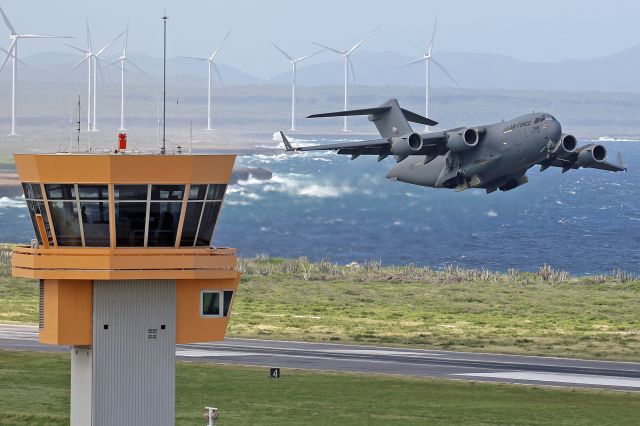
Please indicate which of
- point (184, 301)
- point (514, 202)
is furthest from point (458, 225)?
point (184, 301)

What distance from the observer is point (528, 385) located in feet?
202

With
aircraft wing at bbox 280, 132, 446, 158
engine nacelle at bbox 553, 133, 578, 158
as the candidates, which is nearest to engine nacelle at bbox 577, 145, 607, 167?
engine nacelle at bbox 553, 133, 578, 158

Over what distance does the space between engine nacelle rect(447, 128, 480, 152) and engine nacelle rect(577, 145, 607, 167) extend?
19.7ft

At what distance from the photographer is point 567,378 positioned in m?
64.7

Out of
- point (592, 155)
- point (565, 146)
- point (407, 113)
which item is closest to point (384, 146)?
point (565, 146)

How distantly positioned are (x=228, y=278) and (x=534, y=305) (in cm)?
6654

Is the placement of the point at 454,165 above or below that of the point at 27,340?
above

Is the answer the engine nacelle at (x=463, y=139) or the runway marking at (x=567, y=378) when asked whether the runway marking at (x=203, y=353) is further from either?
the engine nacelle at (x=463, y=139)

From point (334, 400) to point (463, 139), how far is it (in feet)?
106

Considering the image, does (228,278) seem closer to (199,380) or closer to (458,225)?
(199,380)

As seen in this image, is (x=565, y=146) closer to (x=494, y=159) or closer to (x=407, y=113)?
(x=494, y=159)

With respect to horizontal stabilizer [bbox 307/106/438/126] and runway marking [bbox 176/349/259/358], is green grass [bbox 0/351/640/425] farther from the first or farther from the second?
horizontal stabilizer [bbox 307/106/438/126]

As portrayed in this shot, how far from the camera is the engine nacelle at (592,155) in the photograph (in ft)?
281

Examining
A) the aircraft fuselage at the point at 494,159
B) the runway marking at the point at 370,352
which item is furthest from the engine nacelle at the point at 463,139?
the runway marking at the point at 370,352
